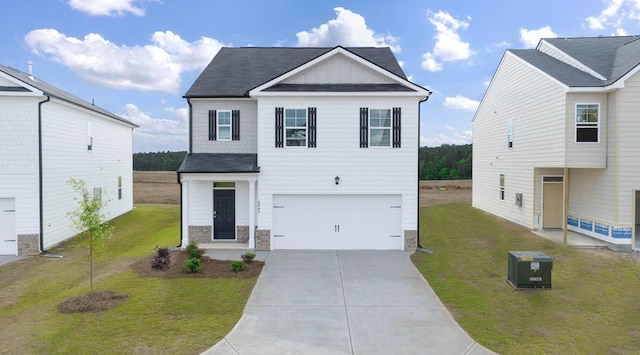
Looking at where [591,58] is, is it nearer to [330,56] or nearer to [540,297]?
[330,56]

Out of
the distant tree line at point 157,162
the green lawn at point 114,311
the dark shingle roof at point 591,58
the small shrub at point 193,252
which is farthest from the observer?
the distant tree line at point 157,162

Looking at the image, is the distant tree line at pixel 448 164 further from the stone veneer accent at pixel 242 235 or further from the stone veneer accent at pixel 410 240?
the stone veneer accent at pixel 242 235

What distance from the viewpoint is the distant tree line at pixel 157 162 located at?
3408 inches

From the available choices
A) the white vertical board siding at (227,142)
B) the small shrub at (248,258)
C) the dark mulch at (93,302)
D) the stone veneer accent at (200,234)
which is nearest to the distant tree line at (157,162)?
the white vertical board siding at (227,142)

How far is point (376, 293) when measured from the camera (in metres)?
10.8

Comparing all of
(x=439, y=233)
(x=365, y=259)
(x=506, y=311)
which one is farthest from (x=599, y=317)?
(x=439, y=233)

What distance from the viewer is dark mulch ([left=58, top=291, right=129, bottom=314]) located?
368 inches

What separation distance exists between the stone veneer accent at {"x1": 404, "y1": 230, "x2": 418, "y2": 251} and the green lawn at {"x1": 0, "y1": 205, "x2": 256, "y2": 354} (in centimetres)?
676

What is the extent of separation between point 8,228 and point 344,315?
14.0 metres

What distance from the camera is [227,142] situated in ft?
55.7

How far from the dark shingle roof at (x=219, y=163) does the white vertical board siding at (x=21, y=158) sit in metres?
5.54

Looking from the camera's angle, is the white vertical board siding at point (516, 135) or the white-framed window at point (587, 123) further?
the white vertical board siding at point (516, 135)

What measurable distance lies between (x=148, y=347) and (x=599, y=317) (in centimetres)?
956

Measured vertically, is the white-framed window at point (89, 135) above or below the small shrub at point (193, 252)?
above
